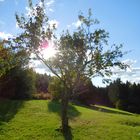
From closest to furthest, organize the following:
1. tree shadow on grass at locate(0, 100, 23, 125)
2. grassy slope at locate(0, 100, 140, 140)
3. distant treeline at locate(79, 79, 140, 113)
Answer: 1. grassy slope at locate(0, 100, 140, 140)
2. tree shadow on grass at locate(0, 100, 23, 125)
3. distant treeline at locate(79, 79, 140, 113)

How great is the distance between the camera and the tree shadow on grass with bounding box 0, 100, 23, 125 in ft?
124

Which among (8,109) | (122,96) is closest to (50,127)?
(8,109)

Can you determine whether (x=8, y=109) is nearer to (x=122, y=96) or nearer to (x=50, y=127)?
(x=50, y=127)

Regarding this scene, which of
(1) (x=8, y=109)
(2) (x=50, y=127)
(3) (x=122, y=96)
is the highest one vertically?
(3) (x=122, y=96)

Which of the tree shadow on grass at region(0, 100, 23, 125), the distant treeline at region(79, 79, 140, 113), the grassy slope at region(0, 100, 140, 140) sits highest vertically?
the distant treeline at region(79, 79, 140, 113)

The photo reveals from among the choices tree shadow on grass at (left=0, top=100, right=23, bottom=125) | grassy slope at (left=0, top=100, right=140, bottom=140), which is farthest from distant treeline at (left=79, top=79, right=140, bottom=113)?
grassy slope at (left=0, top=100, right=140, bottom=140)

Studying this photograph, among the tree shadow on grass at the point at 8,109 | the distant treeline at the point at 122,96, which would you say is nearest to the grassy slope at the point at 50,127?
the tree shadow on grass at the point at 8,109

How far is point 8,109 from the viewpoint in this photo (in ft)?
145

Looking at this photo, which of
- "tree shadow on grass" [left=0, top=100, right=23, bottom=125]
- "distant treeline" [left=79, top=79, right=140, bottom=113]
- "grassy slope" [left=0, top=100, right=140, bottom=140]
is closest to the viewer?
"grassy slope" [left=0, top=100, right=140, bottom=140]

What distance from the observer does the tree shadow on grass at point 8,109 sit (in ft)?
124

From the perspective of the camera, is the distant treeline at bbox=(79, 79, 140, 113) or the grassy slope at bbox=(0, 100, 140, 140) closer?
the grassy slope at bbox=(0, 100, 140, 140)

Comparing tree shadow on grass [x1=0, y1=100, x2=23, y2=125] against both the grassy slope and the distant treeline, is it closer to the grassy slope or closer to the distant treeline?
the grassy slope

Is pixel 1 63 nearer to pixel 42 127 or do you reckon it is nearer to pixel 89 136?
pixel 42 127

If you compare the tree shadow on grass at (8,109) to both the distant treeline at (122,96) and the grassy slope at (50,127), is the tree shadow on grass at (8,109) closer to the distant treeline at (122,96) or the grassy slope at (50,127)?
the grassy slope at (50,127)
